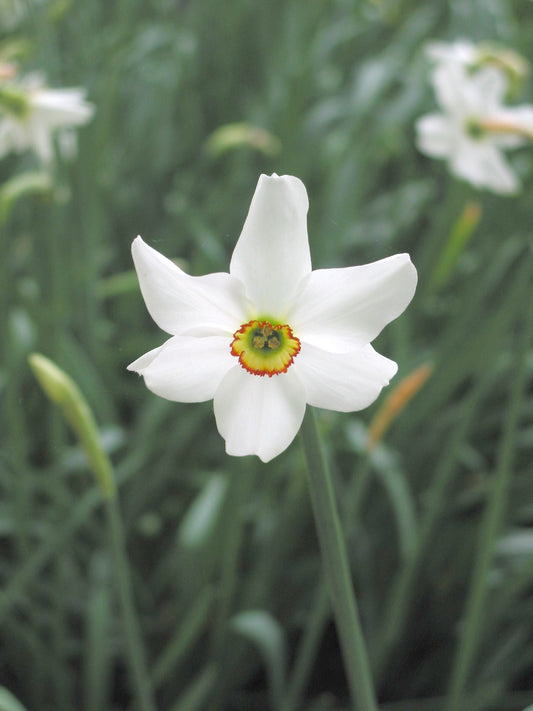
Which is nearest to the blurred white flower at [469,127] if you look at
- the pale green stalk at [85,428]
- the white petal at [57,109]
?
the white petal at [57,109]

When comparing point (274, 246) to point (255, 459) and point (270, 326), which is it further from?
point (255, 459)

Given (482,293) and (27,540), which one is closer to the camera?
(27,540)

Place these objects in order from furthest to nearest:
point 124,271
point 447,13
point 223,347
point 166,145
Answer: point 447,13 → point 166,145 → point 124,271 → point 223,347

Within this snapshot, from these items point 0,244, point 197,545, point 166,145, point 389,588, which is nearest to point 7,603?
point 197,545

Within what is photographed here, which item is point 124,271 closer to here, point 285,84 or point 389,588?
point 285,84

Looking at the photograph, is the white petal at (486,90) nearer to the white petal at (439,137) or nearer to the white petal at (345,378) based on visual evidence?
the white petal at (439,137)

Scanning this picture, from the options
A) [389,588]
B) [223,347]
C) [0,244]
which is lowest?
[389,588]
